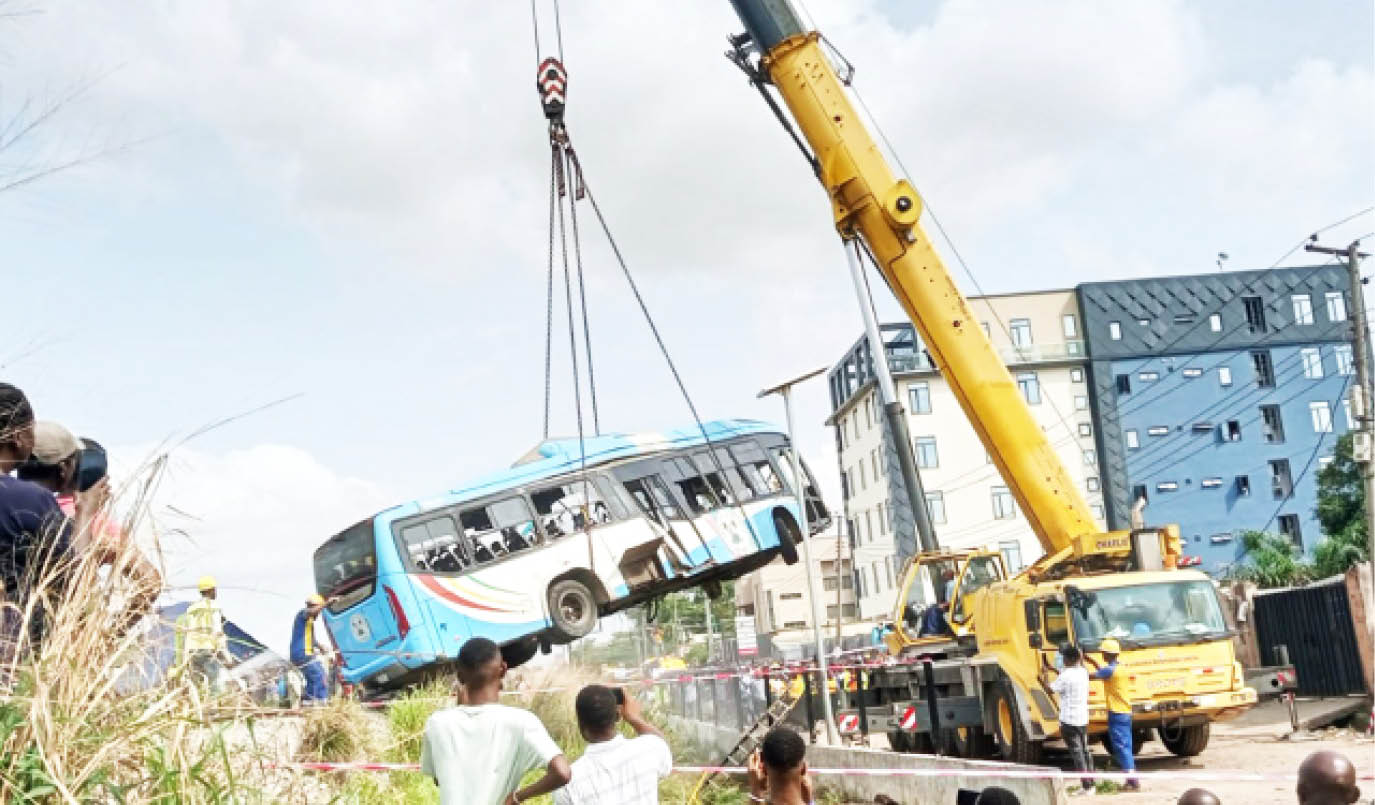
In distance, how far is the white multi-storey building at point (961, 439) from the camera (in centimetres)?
6253

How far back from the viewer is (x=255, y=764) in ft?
15.1

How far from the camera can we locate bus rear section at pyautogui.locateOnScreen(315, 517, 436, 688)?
706 inches

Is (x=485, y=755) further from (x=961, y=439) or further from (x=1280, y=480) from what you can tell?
(x=1280, y=480)

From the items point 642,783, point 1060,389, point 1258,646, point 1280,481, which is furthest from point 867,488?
point 642,783

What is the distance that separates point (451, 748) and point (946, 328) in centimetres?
1102

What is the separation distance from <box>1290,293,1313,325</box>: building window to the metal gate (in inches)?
1817

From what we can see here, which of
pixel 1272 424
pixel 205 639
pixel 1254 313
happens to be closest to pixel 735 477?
pixel 205 639

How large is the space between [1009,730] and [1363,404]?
33.6ft

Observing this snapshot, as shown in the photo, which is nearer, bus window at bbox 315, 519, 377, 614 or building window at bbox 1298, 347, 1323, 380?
bus window at bbox 315, 519, 377, 614

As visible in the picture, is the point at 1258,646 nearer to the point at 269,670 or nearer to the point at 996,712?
the point at 996,712

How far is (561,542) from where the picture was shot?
19094 mm

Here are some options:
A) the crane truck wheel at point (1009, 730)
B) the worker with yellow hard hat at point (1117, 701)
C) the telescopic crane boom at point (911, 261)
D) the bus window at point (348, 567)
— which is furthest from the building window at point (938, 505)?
the worker with yellow hard hat at point (1117, 701)

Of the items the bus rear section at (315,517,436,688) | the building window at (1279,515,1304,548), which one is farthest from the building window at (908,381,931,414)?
the bus rear section at (315,517,436,688)

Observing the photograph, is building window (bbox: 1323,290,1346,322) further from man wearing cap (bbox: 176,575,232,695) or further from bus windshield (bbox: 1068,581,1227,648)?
man wearing cap (bbox: 176,575,232,695)
